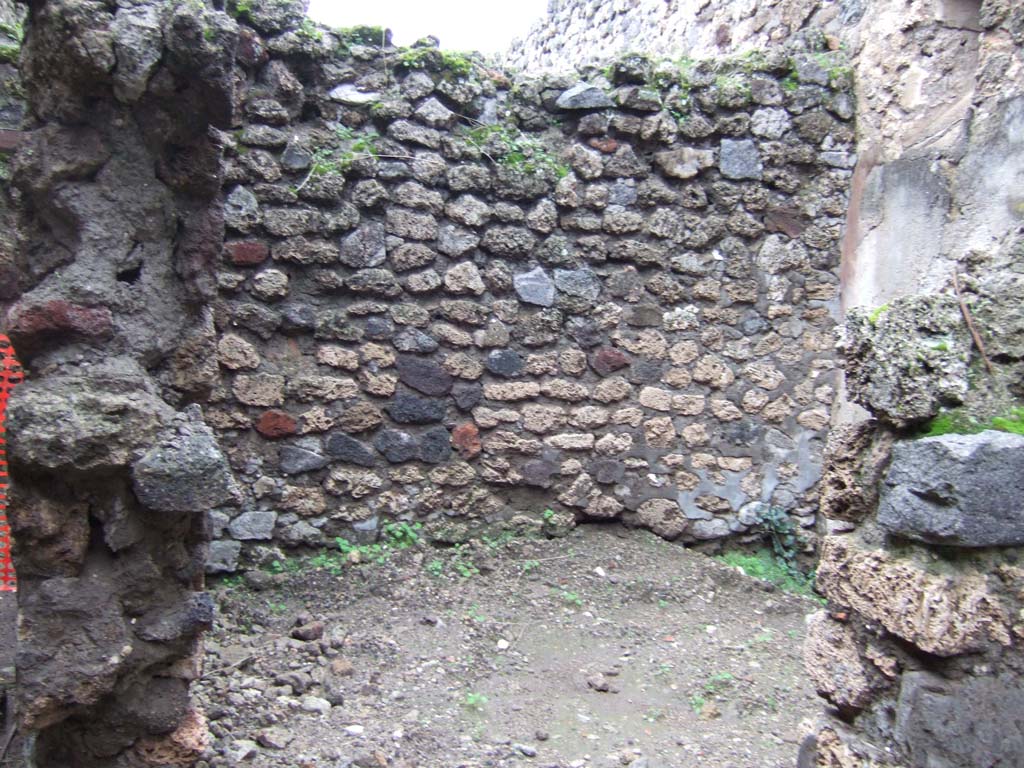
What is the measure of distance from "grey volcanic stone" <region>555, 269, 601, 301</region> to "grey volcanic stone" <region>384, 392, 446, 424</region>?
2.86 ft

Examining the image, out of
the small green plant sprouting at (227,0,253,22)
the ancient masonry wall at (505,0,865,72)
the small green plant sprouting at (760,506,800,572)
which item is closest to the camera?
the small green plant sprouting at (227,0,253,22)

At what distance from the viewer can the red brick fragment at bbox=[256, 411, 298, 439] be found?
149 inches

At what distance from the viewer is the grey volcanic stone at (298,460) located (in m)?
3.84

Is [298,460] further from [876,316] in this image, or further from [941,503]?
[941,503]

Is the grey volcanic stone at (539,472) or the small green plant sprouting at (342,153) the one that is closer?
the small green plant sprouting at (342,153)

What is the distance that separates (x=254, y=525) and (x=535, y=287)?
1781 millimetres

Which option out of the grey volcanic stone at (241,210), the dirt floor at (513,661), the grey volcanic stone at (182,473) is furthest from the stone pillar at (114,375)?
the grey volcanic stone at (241,210)

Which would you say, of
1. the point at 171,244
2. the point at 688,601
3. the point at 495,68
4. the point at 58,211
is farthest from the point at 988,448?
the point at 495,68

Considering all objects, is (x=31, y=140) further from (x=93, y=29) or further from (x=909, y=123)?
(x=909, y=123)

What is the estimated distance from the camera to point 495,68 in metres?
4.24

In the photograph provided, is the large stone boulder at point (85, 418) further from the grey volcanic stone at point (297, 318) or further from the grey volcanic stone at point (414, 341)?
the grey volcanic stone at point (414, 341)

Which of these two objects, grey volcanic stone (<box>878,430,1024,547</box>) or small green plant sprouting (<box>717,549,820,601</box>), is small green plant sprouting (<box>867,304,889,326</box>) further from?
small green plant sprouting (<box>717,549,820,601</box>)

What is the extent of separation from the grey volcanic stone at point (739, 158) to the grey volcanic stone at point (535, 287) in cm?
116

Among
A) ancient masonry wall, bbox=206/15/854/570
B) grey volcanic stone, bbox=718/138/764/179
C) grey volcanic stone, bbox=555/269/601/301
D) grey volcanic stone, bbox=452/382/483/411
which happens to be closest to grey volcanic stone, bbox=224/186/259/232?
ancient masonry wall, bbox=206/15/854/570
